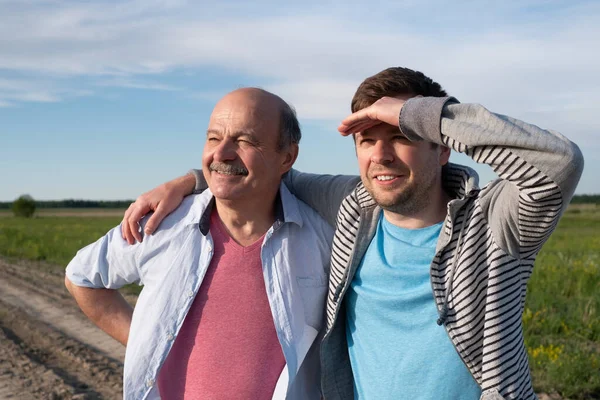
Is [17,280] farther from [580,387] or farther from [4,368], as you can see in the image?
[580,387]

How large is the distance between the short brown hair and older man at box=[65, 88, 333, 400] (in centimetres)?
53

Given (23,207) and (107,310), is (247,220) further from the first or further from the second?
(23,207)

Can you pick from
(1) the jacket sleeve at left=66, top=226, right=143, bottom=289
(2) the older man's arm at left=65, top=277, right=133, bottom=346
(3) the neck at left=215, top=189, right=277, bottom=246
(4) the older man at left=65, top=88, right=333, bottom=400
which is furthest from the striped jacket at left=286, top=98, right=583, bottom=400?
(2) the older man's arm at left=65, top=277, right=133, bottom=346

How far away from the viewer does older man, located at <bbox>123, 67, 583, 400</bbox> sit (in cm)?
229

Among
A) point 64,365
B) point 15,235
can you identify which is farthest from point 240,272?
point 15,235

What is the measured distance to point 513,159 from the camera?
2270 mm

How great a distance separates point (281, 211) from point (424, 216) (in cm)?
80

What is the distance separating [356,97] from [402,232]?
1.88 feet

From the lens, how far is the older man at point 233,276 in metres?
3.05

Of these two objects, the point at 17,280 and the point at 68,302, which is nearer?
the point at 68,302

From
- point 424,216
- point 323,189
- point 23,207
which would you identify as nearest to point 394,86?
point 424,216

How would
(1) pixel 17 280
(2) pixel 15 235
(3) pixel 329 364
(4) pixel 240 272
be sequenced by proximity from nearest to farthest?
(3) pixel 329 364 < (4) pixel 240 272 < (1) pixel 17 280 < (2) pixel 15 235

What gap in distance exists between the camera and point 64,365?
7.05m

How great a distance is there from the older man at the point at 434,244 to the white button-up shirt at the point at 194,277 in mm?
170
